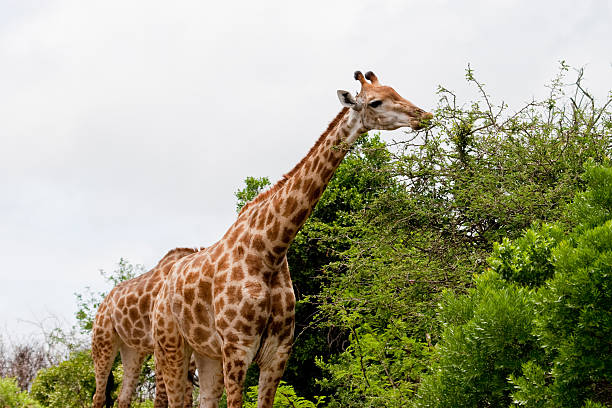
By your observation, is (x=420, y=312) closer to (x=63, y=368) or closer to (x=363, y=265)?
(x=363, y=265)

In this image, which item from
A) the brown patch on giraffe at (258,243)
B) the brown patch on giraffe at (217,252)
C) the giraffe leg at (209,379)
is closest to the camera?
the brown patch on giraffe at (258,243)

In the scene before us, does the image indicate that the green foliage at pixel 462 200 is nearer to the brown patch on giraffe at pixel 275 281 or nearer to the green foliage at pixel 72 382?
the brown patch on giraffe at pixel 275 281

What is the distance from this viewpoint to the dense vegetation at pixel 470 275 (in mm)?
4602

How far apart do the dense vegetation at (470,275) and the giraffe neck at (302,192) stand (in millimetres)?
951

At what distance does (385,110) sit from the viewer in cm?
671

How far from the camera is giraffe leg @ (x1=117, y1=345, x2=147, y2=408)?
10.7m

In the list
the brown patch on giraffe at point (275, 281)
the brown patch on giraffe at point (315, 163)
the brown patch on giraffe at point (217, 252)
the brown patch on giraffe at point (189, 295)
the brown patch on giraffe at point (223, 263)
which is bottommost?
the brown patch on giraffe at point (275, 281)

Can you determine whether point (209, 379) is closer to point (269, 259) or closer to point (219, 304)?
point (219, 304)

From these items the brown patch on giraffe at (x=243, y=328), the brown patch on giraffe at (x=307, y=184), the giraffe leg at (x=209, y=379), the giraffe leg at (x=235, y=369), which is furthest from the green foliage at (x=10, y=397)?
the brown patch on giraffe at (x=307, y=184)

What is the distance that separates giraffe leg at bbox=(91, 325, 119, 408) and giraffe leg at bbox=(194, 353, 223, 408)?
3365mm

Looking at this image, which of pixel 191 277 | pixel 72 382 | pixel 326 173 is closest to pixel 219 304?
pixel 191 277

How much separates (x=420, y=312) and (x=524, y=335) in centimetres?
372

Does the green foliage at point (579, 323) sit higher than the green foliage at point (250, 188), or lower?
lower

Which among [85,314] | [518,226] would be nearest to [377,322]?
[518,226]
